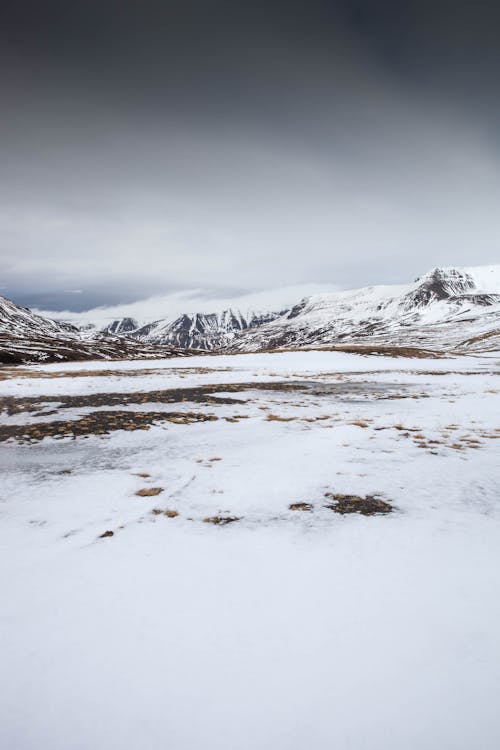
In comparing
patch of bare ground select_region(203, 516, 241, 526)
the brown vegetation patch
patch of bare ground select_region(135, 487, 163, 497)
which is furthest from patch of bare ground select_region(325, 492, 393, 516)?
patch of bare ground select_region(135, 487, 163, 497)

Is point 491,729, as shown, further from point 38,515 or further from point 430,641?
point 38,515

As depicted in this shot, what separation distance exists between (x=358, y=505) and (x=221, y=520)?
8.20 feet

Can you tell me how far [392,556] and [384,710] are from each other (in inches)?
86.0

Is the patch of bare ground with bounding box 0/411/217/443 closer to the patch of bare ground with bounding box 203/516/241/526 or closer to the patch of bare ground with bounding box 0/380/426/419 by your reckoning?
the patch of bare ground with bounding box 0/380/426/419

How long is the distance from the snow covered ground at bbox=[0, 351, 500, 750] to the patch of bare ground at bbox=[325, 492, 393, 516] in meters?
0.17

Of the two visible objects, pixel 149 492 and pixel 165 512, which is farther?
pixel 149 492

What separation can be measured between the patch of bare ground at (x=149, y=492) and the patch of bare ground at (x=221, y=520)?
149cm

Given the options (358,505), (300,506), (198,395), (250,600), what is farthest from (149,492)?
(198,395)

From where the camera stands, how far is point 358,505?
20.7 ft

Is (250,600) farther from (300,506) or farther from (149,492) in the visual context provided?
(149,492)

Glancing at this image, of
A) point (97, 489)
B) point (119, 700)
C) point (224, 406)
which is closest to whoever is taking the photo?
point (119, 700)

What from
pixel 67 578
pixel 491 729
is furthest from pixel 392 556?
pixel 67 578

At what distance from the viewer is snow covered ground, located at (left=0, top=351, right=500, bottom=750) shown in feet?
9.10

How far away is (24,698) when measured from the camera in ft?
9.56
